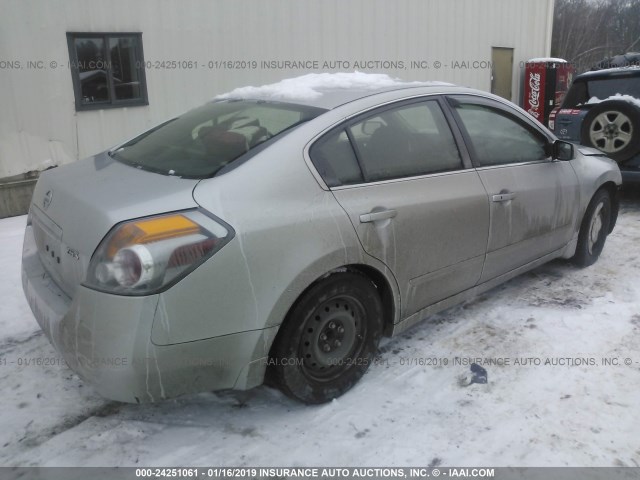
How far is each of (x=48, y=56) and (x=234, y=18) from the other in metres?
2.48

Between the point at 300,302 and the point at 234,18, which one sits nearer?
the point at 300,302

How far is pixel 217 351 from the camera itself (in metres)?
2.30

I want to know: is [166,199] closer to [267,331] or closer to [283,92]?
[267,331]

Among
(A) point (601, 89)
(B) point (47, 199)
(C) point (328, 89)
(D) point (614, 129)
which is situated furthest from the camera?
(A) point (601, 89)

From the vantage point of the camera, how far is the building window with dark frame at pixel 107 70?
645 cm

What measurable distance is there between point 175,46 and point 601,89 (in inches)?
203

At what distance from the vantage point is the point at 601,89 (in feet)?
21.6

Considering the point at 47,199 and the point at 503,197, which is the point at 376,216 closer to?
the point at 503,197

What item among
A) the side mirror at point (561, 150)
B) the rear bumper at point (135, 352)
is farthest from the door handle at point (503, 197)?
the rear bumper at point (135, 352)

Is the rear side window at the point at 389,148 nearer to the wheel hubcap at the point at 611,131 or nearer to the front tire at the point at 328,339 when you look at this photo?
the front tire at the point at 328,339

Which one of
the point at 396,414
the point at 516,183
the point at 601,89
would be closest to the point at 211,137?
the point at 396,414

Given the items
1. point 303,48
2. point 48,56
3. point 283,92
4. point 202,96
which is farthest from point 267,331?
point 303,48

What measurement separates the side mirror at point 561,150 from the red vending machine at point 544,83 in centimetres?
1011

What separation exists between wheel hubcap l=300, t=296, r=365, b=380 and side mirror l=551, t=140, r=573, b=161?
2.03m
